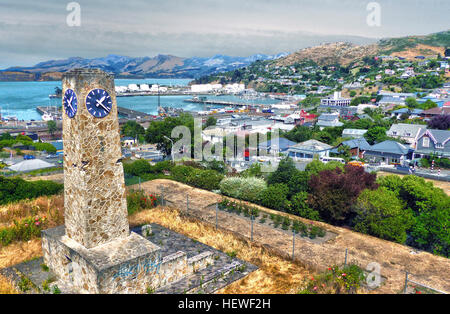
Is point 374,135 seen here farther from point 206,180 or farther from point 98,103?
point 98,103

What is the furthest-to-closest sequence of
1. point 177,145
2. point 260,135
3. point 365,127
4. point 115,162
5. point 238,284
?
point 365,127, point 260,135, point 177,145, point 238,284, point 115,162

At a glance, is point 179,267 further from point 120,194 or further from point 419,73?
point 419,73

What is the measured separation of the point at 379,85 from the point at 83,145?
11311 centimetres

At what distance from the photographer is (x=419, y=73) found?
113 m

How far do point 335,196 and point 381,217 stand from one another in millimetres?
2120

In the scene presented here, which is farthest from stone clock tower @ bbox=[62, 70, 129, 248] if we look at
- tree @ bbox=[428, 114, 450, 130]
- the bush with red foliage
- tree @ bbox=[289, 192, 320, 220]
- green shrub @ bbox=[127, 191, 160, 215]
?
tree @ bbox=[428, 114, 450, 130]

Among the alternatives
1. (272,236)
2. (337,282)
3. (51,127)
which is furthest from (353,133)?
(51,127)

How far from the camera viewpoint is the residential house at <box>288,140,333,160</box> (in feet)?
132

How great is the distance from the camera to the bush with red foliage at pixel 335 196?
50.4ft

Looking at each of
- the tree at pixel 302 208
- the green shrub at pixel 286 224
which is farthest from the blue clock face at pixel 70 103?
the tree at pixel 302 208

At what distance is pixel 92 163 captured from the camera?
790 centimetres

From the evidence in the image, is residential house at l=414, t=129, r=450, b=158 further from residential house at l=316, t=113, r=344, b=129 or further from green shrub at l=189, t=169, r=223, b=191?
green shrub at l=189, t=169, r=223, b=191

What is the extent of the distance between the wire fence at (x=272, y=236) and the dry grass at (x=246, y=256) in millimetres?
293

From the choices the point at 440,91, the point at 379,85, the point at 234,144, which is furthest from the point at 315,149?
the point at 379,85
